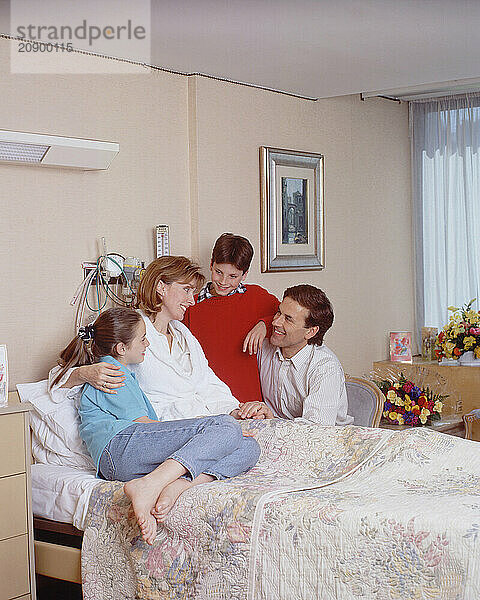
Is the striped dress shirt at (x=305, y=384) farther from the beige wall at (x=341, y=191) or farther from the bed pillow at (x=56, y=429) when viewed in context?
the bed pillow at (x=56, y=429)

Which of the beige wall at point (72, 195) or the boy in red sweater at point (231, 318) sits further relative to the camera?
the boy in red sweater at point (231, 318)

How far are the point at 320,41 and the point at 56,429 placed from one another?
1.96 meters

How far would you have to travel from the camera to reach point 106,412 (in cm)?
311

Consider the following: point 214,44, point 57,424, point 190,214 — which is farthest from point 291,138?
point 57,424

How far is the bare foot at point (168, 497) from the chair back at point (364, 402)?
1348 mm

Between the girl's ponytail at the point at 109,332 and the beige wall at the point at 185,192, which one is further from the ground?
the beige wall at the point at 185,192

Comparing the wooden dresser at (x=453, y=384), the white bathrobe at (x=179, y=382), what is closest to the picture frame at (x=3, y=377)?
the white bathrobe at (x=179, y=382)

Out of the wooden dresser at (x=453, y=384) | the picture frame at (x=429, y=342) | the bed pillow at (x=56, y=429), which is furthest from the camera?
the picture frame at (x=429, y=342)

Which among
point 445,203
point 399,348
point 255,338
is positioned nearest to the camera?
point 255,338

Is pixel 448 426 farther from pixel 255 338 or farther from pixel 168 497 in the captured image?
pixel 168 497

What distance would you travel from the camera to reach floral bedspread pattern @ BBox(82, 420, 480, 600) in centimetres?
226

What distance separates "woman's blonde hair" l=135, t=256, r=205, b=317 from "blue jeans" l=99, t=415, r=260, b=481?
0.68 metres

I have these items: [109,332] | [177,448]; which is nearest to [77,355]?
[109,332]

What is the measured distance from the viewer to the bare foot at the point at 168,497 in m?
2.60
